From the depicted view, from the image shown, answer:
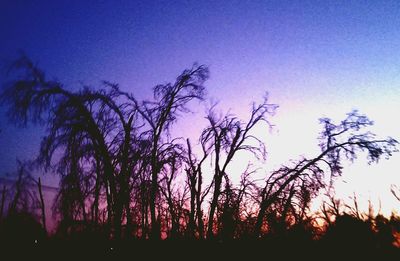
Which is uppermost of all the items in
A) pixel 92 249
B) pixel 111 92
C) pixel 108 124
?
pixel 111 92

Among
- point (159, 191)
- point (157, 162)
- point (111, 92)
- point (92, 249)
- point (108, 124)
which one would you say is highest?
point (111, 92)

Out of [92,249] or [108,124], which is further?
[92,249]

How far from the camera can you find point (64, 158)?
12492mm

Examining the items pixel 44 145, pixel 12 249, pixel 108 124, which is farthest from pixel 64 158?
pixel 12 249

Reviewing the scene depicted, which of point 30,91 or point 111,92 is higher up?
point 111,92

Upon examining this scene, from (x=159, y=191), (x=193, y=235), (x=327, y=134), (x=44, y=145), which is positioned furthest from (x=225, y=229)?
(x=44, y=145)

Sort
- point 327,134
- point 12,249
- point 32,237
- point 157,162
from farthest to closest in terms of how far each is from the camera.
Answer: point 32,237 < point 12,249 < point 327,134 < point 157,162

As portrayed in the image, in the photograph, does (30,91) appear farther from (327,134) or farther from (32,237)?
(32,237)

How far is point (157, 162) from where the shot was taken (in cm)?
1702

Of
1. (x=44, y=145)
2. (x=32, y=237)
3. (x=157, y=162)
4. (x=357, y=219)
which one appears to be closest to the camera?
(x=357, y=219)

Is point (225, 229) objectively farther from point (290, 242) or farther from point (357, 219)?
point (357, 219)

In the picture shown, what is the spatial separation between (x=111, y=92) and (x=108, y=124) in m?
1.52

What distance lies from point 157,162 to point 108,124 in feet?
12.3

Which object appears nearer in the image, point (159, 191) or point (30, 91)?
point (30, 91)
